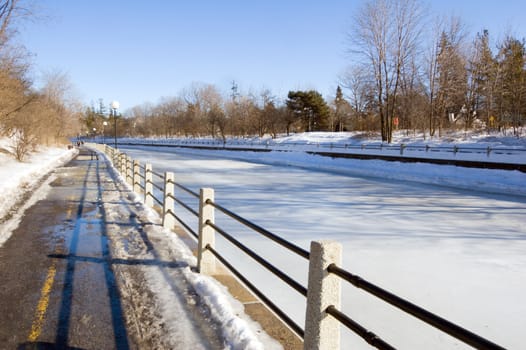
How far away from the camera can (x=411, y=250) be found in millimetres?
7199

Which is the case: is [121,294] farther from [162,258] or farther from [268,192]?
[268,192]

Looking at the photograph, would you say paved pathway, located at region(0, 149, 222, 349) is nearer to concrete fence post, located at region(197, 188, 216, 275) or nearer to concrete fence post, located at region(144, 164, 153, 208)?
concrete fence post, located at region(197, 188, 216, 275)

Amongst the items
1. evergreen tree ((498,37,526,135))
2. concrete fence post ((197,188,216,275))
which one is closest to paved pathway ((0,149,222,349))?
concrete fence post ((197,188,216,275))

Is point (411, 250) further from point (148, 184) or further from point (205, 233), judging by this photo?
point (148, 184)

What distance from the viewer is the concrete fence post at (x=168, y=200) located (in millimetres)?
8148

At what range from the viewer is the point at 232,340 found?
374 centimetres

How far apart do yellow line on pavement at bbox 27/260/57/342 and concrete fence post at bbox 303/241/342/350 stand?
3.00m

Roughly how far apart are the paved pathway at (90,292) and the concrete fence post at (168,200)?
1.87ft

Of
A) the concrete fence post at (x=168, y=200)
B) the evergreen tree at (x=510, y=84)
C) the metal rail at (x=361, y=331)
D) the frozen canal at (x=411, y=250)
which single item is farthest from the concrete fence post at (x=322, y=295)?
the evergreen tree at (x=510, y=84)

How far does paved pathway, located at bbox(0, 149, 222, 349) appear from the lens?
392 centimetres

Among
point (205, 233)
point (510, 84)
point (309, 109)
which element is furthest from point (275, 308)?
point (309, 109)

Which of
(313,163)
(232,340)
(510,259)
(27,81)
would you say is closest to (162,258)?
(232,340)

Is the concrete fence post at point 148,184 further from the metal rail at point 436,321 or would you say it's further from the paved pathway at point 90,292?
the metal rail at point 436,321

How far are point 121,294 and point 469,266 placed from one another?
5.46 m
